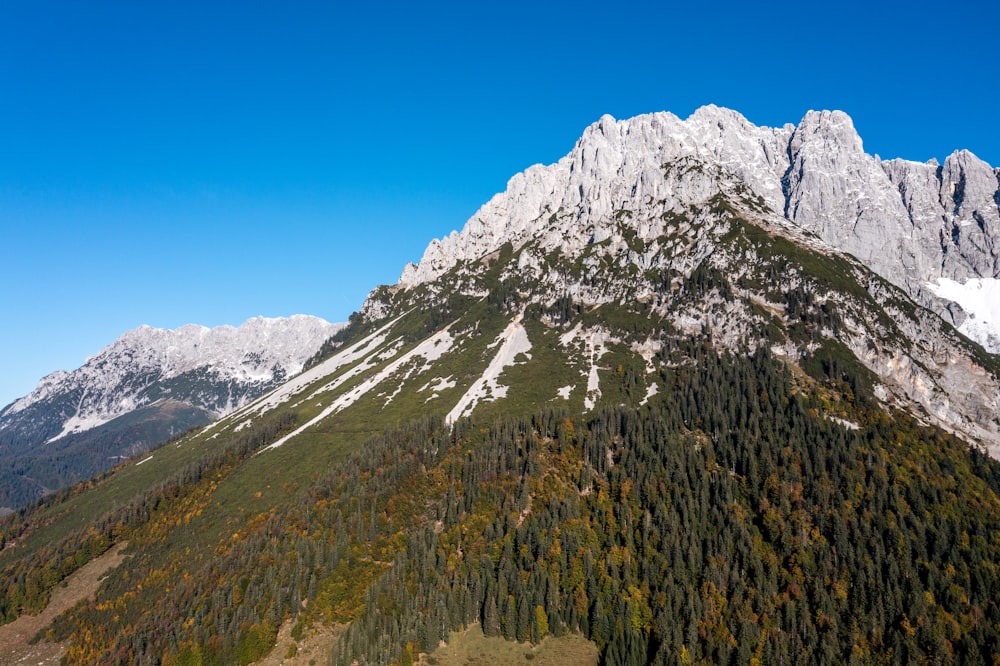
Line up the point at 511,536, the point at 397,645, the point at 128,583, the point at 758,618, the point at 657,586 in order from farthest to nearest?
the point at 128,583, the point at 511,536, the point at 657,586, the point at 758,618, the point at 397,645

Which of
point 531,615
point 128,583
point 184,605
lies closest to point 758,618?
point 531,615

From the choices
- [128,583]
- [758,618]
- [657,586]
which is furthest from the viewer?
[128,583]

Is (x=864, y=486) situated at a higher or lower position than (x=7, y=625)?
higher

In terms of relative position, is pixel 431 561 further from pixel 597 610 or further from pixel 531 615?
pixel 597 610

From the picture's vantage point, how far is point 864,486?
173 metres

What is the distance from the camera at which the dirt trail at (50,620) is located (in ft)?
501

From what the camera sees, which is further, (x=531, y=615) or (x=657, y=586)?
(x=657, y=586)

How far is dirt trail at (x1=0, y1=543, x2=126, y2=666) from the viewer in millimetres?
152750

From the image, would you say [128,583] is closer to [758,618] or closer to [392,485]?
[392,485]

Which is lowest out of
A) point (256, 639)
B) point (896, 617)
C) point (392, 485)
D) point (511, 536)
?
point (896, 617)

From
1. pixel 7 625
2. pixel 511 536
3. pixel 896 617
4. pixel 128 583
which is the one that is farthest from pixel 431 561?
pixel 7 625

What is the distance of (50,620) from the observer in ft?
551

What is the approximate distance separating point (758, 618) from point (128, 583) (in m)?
183

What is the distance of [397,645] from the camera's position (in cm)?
13200
